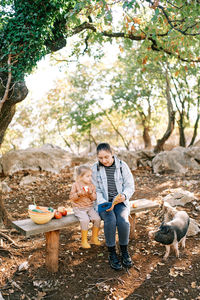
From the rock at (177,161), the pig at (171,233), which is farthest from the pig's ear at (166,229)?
the rock at (177,161)

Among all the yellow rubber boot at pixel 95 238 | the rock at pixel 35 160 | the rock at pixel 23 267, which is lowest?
the rock at pixel 23 267

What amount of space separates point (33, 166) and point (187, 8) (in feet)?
21.3

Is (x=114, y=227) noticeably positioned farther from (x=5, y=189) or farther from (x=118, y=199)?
(x=5, y=189)

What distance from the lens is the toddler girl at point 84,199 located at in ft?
11.7

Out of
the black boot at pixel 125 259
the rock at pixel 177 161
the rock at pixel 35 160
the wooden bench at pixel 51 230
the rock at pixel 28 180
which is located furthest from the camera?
the rock at pixel 177 161

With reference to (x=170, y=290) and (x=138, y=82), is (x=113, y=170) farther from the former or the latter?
(x=138, y=82)

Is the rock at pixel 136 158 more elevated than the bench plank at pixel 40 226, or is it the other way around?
the rock at pixel 136 158

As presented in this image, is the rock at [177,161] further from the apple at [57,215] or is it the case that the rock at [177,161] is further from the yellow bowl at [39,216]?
the yellow bowl at [39,216]

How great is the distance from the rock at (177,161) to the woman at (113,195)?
6584 mm

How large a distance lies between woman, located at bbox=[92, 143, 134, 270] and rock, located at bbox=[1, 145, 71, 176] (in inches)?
214

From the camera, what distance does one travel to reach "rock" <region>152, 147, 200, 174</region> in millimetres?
10016

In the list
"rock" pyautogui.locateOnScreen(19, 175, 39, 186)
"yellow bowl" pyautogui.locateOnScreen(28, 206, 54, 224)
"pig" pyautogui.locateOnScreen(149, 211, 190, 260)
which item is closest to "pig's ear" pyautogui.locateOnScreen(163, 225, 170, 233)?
"pig" pyautogui.locateOnScreen(149, 211, 190, 260)

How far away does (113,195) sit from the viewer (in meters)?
3.72

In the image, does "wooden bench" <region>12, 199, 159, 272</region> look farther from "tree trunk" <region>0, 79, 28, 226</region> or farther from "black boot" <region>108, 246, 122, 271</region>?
"tree trunk" <region>0, 79, 28, 226</region>
